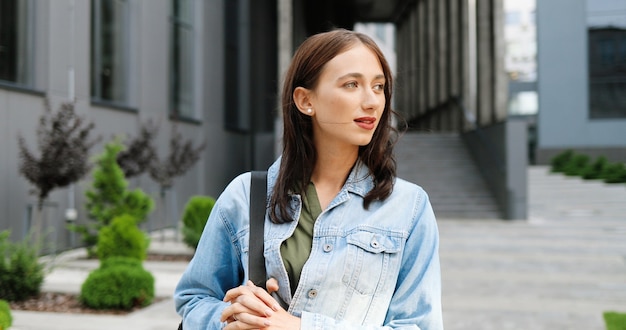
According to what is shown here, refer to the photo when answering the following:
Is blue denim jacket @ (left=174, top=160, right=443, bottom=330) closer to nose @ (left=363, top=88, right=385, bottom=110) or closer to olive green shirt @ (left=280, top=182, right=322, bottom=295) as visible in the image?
olive green shirt @ (left=280, top=182, right=322, bottom=295)

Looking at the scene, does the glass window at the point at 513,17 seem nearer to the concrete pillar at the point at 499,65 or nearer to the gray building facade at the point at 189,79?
the gray building facade at the point at 189,79

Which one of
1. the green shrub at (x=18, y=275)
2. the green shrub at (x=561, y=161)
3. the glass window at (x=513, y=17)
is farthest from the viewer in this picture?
the glass window at (x=513, y=17)

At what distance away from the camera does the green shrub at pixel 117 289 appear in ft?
23.1

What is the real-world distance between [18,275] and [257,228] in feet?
21.7

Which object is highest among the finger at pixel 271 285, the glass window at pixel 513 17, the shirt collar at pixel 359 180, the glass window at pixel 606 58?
the glass window at pixel 513 17

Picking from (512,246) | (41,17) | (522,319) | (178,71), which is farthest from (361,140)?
(178,71)

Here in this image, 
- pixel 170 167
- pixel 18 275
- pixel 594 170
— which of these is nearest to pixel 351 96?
pixel 18 275

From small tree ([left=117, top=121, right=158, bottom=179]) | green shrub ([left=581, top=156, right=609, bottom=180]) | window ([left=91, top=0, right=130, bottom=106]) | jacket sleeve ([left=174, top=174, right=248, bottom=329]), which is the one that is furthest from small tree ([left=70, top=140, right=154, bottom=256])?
green shrub ([left=581, top=156, right=609, bottom=180])

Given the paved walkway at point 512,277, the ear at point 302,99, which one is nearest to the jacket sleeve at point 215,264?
the ear at point 302,99

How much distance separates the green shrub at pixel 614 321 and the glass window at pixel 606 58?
26.3 m

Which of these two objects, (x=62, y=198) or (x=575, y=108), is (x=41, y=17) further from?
(x=575, y=108)

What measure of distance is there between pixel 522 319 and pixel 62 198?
883cm

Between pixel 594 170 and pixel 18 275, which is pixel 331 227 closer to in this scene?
pixel 18 275

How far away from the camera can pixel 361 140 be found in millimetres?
1771
